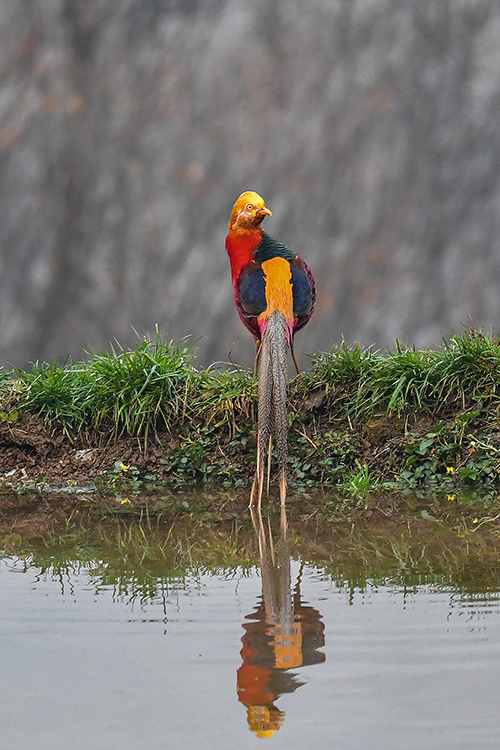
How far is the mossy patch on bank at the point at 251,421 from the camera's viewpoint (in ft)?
13.1

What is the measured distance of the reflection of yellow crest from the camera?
145 centimetres

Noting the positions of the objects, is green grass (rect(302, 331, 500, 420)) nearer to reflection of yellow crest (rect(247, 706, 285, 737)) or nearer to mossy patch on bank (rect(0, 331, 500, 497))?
mossy patch on bank (rect(0, 331, 500, 497))

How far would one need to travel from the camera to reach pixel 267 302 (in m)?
3.63

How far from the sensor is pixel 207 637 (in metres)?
1.92

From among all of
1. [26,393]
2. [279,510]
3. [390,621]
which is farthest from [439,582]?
[26,393]

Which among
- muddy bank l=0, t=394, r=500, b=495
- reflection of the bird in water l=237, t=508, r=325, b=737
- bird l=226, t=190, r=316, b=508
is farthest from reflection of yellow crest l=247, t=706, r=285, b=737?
muddy bank l=0, t=394, r=500, b=495

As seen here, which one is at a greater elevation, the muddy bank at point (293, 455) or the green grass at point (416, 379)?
the green grass at point (416, 379)

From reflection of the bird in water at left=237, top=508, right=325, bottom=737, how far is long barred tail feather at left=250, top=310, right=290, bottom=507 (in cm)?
67

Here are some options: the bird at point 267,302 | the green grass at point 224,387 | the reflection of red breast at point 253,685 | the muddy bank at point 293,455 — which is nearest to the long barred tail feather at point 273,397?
the bird at point 267,302

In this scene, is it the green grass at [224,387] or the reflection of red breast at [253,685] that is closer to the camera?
the reflection of red breast at [253,685]

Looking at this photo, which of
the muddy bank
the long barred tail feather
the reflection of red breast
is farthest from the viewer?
the muddy bank

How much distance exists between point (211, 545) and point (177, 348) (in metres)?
1.87

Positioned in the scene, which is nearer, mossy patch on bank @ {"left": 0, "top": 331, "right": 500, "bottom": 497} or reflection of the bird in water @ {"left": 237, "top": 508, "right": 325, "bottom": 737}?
reflection of the bird in water @ {"left": 237, "top": 508, "right": 325, "bottom": 737}

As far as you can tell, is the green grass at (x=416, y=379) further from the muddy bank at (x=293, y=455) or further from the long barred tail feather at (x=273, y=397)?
the long barred tail feather at (x=273, y=397)
